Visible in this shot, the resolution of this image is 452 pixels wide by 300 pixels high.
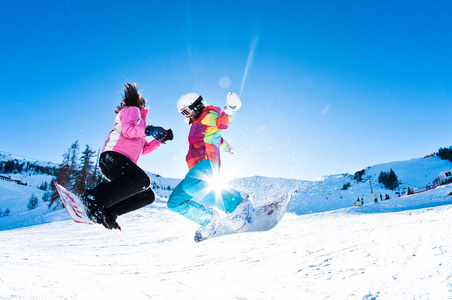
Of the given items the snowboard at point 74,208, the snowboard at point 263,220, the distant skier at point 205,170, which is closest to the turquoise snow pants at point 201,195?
the distant skier at point 205,170

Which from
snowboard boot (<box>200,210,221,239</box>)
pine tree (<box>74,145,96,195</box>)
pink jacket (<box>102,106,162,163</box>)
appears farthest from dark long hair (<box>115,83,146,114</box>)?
pine tree (<box>74,145,96,195</box>)

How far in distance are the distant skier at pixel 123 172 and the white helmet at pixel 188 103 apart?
665 mm

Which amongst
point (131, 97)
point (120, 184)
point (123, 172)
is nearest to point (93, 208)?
point (120, 184)

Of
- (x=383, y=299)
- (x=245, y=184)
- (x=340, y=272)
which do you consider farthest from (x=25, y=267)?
(x=245, y=184)

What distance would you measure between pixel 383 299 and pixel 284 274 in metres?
0.70

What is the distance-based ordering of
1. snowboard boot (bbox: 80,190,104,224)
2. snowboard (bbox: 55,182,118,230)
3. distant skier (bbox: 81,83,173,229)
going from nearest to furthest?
1. snowboard (bbox: 55,182,118,230)
2. snowboard boot (bbox: 80,190,104,224)
3. distant skier (bbox: 81,83,173,229)

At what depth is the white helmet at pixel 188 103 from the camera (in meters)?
3.49

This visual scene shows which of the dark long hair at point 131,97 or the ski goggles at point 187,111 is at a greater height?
the dark long hair at point 131,97

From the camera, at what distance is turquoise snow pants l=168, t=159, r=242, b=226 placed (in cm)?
310

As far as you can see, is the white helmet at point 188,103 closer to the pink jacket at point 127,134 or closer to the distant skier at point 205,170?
the distant skier at point 205,170

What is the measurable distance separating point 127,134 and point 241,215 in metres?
1.88

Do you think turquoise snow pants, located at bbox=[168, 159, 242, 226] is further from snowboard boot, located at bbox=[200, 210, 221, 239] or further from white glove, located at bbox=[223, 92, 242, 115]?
white glove, located at bbox=[223, 92, 242, 115]

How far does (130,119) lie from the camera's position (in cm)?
286

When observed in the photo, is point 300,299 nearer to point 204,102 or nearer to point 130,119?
point 130,119
